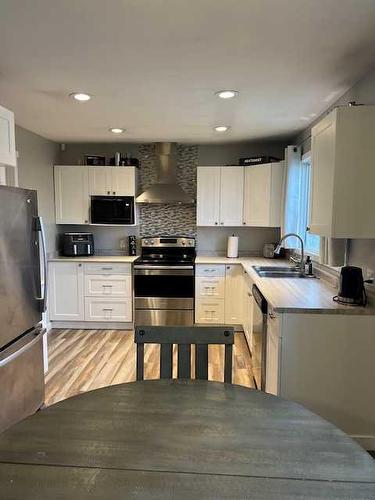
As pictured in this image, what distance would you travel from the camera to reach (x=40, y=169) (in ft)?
14.3

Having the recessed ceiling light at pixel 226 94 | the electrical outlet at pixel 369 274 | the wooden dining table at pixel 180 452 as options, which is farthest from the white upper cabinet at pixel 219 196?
the wooden dining table at pixel 180 452

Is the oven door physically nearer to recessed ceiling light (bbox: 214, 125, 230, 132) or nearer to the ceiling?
recessed ceiling light (bbox: 214, 125, 230, 132)

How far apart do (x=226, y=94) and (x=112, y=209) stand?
7.99ft

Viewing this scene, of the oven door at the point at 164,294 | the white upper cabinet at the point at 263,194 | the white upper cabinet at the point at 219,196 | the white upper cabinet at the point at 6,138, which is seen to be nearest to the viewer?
the white upper cabinet at the point at 6,138

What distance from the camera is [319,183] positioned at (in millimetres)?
2447

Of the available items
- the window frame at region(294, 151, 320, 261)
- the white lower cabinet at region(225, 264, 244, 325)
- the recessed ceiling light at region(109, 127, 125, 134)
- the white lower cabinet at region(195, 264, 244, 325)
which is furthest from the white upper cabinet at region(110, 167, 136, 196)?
the window frame at region(294, 151, 320, 261)

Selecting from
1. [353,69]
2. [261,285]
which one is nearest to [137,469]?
[261,285]

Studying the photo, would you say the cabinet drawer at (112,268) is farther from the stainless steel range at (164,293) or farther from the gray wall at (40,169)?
the gray wall at (40,169)

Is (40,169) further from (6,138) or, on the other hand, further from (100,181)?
(6,138)

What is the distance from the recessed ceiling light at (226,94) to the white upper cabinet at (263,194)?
1679 millimetres

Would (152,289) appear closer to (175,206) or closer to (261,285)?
(175,206)

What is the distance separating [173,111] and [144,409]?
2583 mm

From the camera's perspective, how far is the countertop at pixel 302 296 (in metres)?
2.18

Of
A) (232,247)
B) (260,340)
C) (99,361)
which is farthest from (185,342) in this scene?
(232,247)
